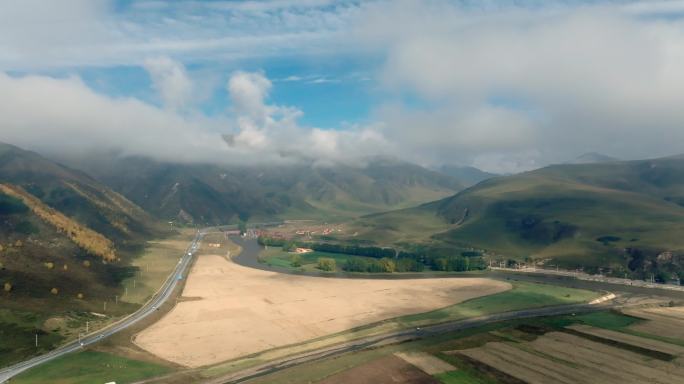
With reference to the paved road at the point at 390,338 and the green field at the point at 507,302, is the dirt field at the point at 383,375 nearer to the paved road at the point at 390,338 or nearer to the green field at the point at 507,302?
the paved road at the point at 390,338

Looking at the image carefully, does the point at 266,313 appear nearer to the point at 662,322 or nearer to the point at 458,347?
the point at 458,347

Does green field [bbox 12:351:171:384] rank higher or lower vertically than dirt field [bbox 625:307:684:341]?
lower

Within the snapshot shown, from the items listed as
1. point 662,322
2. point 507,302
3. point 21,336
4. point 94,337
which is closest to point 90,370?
Answer: point 94,337

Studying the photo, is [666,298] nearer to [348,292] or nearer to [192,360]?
[348,292]

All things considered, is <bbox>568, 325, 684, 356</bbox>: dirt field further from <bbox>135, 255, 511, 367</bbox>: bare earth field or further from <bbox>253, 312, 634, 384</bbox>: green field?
<bbox>135, 255, 511, 367</bbox>: bare earth field

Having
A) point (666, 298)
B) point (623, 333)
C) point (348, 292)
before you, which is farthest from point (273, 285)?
point (666, 298)

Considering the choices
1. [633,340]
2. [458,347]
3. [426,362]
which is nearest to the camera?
[426,362]

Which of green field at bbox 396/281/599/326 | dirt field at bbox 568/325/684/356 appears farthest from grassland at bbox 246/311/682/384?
green field at bbox 396/281/599/326
